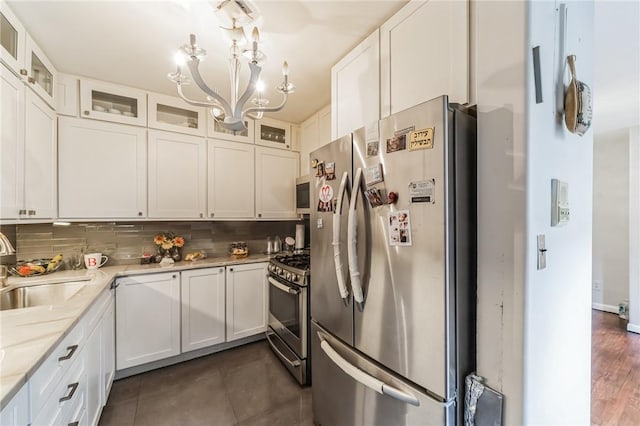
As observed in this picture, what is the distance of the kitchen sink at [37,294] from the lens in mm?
1674

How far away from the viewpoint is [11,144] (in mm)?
1541

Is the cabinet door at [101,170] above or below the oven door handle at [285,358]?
above

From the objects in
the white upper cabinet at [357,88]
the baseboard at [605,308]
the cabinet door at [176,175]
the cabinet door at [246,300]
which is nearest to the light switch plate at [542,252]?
the white upper cabinet at [357,88]

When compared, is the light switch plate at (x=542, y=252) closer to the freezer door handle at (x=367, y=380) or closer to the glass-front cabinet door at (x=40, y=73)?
the freezer door handle at (x=367, y=380)

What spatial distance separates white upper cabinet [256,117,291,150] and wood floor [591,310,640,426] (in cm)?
345

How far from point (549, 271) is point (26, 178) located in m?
2.91

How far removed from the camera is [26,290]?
5.86ft

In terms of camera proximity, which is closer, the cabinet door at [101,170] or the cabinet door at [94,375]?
the cabinet door at [94,375]

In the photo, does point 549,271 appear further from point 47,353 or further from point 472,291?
point 47,353

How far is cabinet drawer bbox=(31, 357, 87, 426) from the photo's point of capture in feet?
3.15

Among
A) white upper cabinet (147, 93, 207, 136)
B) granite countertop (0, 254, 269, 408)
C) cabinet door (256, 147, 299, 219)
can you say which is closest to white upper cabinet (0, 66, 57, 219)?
granite countertop (0, 254, 269, 408)

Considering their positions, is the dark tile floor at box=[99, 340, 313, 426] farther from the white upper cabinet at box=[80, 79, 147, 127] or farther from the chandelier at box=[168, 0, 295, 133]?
the white upper cabinet at box=[80, 79, 147, 127]

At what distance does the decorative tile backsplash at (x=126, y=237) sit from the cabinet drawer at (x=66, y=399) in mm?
1450

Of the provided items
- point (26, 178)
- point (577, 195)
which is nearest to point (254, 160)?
point (26, 178)
